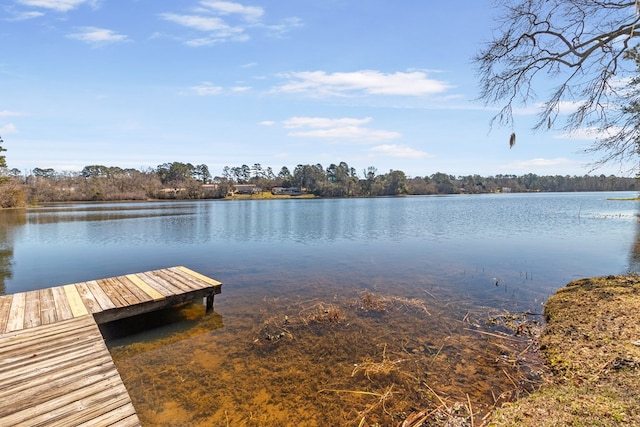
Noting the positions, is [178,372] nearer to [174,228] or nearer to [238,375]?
[238,375]

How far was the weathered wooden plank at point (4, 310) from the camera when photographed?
5.55 m

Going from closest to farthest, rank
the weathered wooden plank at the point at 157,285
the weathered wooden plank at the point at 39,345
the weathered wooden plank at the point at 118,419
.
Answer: the weathered wooden plank at the point at 118,419, the weathered wooden plank at the point at 39,345, the weathered wooden plank at the point at 157,285

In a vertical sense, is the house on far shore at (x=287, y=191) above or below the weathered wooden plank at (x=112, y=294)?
above

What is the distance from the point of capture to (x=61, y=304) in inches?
262

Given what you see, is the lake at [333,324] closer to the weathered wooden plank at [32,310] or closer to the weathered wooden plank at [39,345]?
the weathered wooden plank at [39,345]

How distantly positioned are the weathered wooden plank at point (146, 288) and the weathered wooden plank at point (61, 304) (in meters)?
1.49

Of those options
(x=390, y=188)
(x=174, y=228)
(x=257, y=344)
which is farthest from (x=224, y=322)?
(x=390, y=188)

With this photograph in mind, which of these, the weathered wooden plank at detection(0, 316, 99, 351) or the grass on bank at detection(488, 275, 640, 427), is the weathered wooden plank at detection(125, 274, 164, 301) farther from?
the grass on bank at detection(488, 275, 640, 427)

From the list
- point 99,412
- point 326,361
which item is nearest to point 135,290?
point 99,412

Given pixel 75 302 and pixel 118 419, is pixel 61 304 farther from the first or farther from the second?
pixel 118 419

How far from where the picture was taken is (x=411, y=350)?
625 centimetres

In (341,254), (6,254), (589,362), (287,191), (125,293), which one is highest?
(287,191)

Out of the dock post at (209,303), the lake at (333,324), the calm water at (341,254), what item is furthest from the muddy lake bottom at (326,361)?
the calm water at (341,254)

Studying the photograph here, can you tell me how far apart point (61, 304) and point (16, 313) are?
0.70 m
